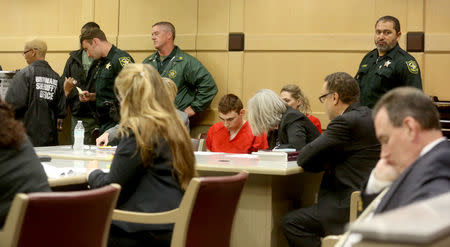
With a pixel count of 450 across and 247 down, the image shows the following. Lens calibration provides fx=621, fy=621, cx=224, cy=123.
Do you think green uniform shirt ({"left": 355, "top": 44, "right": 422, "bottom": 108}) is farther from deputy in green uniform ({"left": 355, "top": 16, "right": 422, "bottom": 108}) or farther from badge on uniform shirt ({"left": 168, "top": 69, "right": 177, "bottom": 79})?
badge on uniform shirt ({"left": 168, "top": 69, "right": 177, "bottom": 79})

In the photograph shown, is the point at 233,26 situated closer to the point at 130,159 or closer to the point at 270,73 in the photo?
the point at 270,73

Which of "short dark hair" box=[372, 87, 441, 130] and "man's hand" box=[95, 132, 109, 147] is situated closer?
"short dark hair" box=[372, 87, 441, 130]

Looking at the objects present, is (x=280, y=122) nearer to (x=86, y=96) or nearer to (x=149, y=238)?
(x=149, y=238)

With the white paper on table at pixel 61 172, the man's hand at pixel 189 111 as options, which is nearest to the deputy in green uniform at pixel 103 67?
the man's hand at pixel 189 111

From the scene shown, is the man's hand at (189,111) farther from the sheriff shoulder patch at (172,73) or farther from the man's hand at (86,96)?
the man's hand at (86,96)

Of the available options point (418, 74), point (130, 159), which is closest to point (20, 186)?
point (130, 159)

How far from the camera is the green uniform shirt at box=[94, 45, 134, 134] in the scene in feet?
21.5

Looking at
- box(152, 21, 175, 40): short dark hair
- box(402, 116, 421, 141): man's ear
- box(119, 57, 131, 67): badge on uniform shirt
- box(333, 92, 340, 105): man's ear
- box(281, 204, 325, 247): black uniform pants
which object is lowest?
box(281, 204, 325, 247): black uniform pants

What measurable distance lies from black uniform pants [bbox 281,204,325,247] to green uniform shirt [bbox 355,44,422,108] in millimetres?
1956

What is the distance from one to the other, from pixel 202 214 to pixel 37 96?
411cm

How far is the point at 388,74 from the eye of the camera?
542 centimetres

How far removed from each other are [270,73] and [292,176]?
262 centimetres

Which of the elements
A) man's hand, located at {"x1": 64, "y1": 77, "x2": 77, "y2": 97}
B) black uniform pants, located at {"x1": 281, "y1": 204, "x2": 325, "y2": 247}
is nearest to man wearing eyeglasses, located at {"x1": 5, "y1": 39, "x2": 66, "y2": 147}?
man's hand, located at {"x1": 64, "y1": 77, "x2": 77, "y2": 97}

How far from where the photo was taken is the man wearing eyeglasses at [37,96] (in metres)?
6.27
